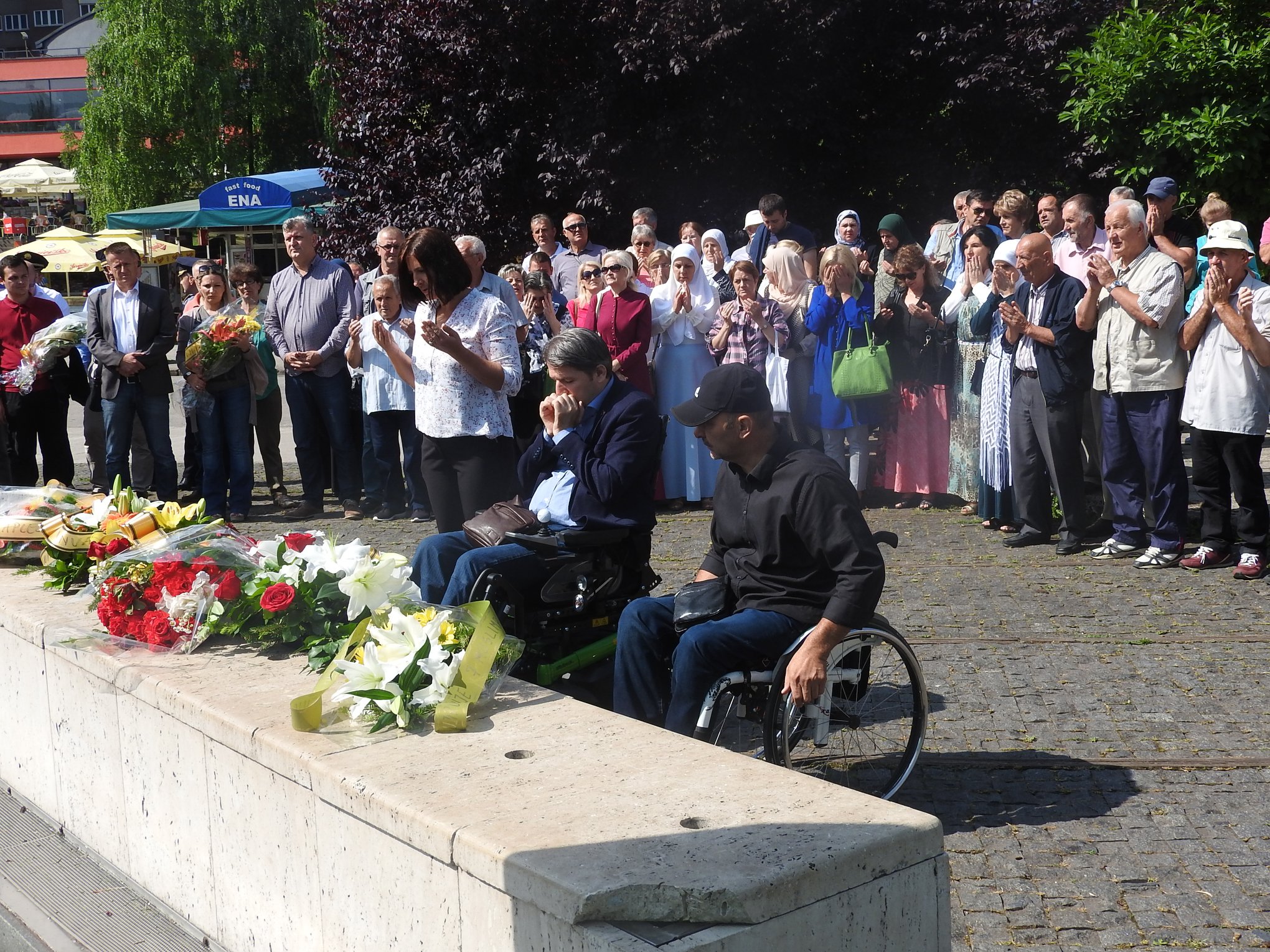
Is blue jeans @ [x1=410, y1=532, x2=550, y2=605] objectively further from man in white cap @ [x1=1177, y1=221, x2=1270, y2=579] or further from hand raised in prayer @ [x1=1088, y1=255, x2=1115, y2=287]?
man in white cap @ [x1=1177, y1=221, x2=1270, y2=579]

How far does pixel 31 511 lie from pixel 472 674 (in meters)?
3.18

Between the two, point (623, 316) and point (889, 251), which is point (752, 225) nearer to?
point (889, 251)

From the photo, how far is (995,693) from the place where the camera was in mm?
6156

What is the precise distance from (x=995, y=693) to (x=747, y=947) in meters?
3.76

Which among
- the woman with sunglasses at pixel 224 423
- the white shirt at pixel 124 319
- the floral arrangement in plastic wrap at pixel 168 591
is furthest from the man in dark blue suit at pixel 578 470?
the white shirt at pixel 124 319

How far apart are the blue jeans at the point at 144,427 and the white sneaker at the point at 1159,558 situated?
7.34 metres

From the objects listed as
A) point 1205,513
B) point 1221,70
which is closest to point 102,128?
point 1221,70

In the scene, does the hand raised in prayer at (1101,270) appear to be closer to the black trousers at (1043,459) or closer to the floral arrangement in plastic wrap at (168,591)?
the black trousers at (1043,459)

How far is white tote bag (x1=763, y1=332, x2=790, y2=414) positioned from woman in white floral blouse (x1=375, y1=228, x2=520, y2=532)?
4.28 m

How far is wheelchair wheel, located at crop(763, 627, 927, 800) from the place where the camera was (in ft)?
14.7

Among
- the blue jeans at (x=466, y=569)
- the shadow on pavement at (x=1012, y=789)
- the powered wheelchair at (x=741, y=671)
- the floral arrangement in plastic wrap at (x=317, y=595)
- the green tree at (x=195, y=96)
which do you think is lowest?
the shadow on pavement at (x=1012, y=789)

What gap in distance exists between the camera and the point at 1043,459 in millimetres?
9109

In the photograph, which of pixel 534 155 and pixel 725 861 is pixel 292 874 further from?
pixel 534 155

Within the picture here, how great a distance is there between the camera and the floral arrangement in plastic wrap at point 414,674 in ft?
12.2
